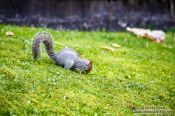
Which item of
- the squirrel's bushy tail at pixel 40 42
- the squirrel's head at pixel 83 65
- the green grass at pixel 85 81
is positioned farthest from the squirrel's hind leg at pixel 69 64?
the squirrel's bushy tail at pixel 40 42

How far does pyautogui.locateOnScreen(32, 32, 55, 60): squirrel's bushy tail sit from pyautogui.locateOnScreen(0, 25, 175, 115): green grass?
9.2 inches

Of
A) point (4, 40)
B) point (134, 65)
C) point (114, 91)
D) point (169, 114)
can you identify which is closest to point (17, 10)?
point (4, 40)

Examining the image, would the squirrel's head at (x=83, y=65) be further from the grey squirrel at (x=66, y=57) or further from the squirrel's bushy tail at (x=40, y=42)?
the squirrel's bushy tail at (x=40, y=42)

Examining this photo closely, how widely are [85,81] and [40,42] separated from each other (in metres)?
1.50

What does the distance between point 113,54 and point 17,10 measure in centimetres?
553

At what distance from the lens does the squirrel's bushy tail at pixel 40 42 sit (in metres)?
10.9

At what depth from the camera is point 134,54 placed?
15.3 metres

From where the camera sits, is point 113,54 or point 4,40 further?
point 113,54

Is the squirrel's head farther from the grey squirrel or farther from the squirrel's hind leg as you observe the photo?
the squirrel's hind leg

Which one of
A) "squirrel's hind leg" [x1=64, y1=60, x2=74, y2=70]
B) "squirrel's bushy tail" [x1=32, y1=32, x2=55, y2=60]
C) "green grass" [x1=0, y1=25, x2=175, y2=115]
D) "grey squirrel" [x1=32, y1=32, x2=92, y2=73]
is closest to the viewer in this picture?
"green grass" [x1=0, y1=25, x2=175, y2=115]

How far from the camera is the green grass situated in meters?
8.70

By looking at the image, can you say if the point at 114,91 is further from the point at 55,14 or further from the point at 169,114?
the point at 55,14

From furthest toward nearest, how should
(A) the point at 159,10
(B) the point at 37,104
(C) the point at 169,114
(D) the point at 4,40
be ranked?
(A) the point at 159,10
(D) the point at 4,40
(C) the point at 169,114
(B) the point at 37,104

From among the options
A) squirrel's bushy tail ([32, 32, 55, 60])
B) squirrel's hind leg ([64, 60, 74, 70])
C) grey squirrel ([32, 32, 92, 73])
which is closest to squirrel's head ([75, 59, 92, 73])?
grey squirrel ([32, 32, 92, 73])
